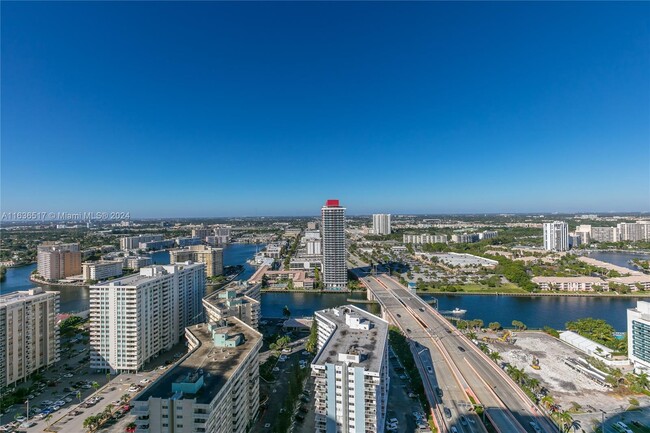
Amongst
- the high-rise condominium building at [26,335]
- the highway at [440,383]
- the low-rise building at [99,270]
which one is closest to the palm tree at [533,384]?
the highway at [440,383]

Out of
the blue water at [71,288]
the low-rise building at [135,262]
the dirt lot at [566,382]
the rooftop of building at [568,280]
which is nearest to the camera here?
the dirt lot at [566,382]

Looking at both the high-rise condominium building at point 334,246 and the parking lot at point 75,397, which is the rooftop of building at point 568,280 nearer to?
the high-rise condominium building at point 334,246

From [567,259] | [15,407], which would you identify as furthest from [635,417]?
[567,259]

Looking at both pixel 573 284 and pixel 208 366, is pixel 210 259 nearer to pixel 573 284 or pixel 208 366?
pixel 208 366

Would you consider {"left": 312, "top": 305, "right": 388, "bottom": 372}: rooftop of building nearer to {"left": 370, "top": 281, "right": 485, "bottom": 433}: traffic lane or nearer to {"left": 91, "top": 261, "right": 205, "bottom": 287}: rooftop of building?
{"left": 370, "top": 281, "right": 485, "bottom": 433}: traffic lane

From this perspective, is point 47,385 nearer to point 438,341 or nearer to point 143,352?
point 143,352

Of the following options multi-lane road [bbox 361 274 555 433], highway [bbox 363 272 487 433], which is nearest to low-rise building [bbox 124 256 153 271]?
multi-lane road [bbox 361 274 555 433]

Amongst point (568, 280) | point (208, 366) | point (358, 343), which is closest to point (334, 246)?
point (568, 280)
